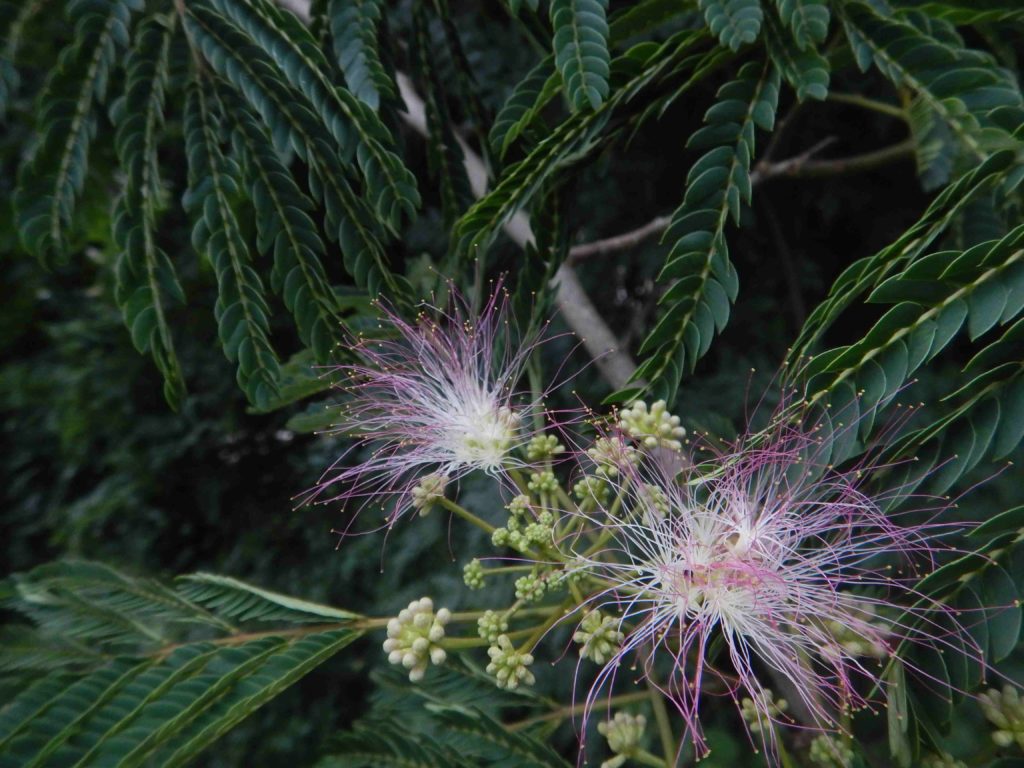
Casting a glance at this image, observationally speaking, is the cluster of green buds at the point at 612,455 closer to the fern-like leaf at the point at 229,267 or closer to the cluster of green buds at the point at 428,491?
the cluster of green buds at the point at 428,491

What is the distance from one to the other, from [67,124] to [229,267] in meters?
0.42

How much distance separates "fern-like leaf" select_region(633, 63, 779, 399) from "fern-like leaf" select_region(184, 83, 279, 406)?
0.75m

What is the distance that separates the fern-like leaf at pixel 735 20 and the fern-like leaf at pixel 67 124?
43.3 inches

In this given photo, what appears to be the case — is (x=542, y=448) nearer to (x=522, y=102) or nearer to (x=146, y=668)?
(x=522, y=102)

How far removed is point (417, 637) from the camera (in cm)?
155

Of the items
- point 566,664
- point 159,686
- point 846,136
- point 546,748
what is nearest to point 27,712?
point 159,686

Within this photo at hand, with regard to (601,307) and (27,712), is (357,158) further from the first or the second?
(601,307)

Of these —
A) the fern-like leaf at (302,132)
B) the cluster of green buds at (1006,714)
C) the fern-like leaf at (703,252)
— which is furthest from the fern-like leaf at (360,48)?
the cluster of green buds at (1006,714)

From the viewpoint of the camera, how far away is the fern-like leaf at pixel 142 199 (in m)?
1.73

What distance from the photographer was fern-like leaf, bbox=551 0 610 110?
1571 millimetres

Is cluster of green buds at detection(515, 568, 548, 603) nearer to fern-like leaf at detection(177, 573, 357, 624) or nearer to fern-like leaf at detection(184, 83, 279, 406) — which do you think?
fern-like leaf at detection(177, 573, 357, 624)

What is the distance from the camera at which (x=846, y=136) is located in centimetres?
308

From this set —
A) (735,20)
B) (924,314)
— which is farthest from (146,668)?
(735,20)

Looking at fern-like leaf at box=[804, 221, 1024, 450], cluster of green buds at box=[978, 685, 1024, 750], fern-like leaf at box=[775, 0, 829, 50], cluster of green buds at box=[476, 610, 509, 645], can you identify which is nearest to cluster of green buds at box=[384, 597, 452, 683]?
cluster of green buds at box=[476, 610, 509, 645]
